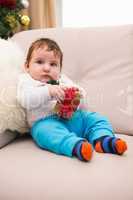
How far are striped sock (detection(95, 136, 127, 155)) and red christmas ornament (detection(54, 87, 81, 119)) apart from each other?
0.55 feet

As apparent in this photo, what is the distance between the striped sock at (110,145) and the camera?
0.97 metres

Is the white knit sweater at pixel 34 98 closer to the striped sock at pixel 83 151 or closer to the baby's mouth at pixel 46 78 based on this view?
the baby's mouth at pixel 46 78

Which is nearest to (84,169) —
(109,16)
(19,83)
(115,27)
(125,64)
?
(19,83)

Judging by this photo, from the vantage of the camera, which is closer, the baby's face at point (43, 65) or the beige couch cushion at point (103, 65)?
the baby's face at point (43, 65)

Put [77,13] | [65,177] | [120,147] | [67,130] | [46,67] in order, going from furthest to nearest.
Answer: [77,13], [46,67], [67,130], [120,147], [65,177]

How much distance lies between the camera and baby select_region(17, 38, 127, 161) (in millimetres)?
982

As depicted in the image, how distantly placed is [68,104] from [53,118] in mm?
→ 76

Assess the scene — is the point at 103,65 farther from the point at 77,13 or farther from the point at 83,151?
the point at 77,13

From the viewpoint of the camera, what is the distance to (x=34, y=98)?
112 centimetres

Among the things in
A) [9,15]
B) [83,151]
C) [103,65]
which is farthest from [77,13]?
[83,151]

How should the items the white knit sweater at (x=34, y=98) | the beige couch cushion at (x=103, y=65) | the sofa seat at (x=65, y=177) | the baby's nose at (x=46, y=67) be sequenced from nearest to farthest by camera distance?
the sofa seat at (x=65, y=177), the white knit sweater at (x=34, y=98), the baby's nose at (x=46, y=67), the beige couch cushion at (x=103, y=65)

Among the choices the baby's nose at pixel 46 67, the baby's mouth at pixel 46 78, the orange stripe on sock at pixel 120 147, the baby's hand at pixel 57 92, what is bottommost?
the orange stripe on sock at pixel 120 147

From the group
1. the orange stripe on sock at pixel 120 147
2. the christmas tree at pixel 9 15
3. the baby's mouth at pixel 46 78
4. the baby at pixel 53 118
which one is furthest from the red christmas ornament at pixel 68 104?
the christmas tree at pixel 9 15

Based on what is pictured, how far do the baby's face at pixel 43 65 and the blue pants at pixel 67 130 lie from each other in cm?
18
